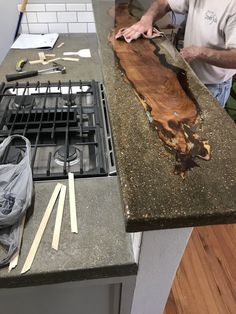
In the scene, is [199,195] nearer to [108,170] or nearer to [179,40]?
[108,170]

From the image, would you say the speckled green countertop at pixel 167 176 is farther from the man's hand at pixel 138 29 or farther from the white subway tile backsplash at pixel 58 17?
the white subway tile backsplash at pixel 58 17

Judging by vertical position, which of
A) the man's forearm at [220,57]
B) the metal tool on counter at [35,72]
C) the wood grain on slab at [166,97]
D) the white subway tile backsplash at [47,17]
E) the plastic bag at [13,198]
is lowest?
the metal tool on counter at [35,72]

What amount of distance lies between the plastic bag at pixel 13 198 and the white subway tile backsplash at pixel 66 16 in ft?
5.08

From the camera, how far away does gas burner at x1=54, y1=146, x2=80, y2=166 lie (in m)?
0.77

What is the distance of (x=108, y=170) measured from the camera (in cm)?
73

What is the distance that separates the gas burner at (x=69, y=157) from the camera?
0.77 meters

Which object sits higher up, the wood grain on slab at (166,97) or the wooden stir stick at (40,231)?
the wood grain on slab at (166,97)

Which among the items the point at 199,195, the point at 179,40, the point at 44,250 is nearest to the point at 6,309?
the point at 44,250

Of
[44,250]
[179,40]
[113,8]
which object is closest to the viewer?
[44,250]

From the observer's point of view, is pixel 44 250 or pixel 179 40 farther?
pixel 179 40

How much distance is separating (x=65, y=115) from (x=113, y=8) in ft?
3.16

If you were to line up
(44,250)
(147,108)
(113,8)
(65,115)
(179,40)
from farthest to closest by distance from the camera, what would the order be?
(179,40)
(113,8)
(65,115)
(147,108)
(44,250)

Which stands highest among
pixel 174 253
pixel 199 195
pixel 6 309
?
pixel 199 195

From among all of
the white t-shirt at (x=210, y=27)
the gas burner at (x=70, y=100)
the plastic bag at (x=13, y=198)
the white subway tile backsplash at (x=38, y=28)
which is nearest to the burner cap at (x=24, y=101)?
the gas burner at (x=70, y=100)
